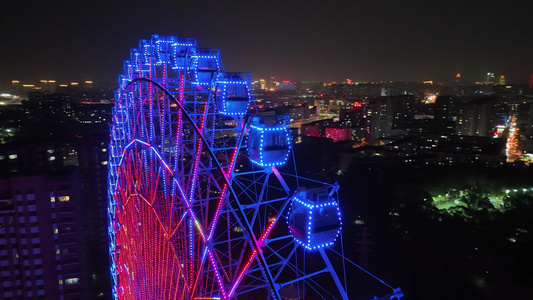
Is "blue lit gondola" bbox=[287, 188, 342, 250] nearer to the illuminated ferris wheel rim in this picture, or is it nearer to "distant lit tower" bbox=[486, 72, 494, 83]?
the illuminated ferris wheel rim

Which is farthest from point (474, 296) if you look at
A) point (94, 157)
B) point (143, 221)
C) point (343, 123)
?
point (343, 123)

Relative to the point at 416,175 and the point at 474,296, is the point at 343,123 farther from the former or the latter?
the point at 474,296

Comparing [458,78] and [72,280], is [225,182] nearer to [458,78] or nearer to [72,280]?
[72,280]

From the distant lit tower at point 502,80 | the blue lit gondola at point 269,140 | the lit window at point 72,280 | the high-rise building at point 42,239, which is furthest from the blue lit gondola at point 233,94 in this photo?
the distant lit tower at point 502,80

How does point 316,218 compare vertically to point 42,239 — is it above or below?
above

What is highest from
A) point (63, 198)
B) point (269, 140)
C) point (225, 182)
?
point (269, 140)

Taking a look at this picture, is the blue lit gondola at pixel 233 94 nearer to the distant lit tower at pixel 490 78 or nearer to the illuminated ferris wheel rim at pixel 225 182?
the illuminated ferris wheel rim at pixel 225 182

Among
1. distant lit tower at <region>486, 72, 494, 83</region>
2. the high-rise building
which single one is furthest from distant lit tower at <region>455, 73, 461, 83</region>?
the high-rise building

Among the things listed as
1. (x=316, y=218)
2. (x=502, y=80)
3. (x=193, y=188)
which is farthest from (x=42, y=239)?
(x=502, y=80)
